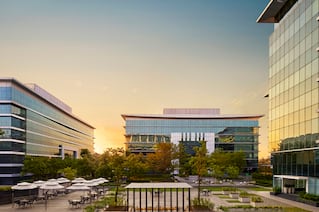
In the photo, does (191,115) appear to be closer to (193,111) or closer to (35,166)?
(193,111)

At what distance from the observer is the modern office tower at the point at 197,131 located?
454ft

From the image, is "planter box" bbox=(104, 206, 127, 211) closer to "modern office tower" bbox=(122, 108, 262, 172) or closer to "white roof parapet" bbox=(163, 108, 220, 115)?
"modern office tower" bbox=(122, 108, 262, 172)

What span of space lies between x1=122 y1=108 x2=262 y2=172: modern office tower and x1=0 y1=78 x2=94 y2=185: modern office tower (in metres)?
24.7

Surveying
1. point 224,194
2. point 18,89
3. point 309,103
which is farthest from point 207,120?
point 309,103

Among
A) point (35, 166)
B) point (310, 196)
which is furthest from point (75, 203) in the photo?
point (35, 166)

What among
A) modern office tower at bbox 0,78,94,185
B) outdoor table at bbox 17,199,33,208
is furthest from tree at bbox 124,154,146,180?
modern office tower at bbox 0,78,94,185

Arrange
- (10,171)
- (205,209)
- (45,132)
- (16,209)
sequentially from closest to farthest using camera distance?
(205,209)
(16,209)
(10,171)
(45,132)

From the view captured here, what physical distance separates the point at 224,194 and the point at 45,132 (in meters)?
65.2

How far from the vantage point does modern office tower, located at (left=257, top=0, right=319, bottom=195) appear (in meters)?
44.2

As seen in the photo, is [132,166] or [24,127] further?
[24,127]

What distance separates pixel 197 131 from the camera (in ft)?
463

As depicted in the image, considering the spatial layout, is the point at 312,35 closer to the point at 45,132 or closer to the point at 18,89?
the point at 18,89

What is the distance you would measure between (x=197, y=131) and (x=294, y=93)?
92.1 metres

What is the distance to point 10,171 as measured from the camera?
81438 millimetres
